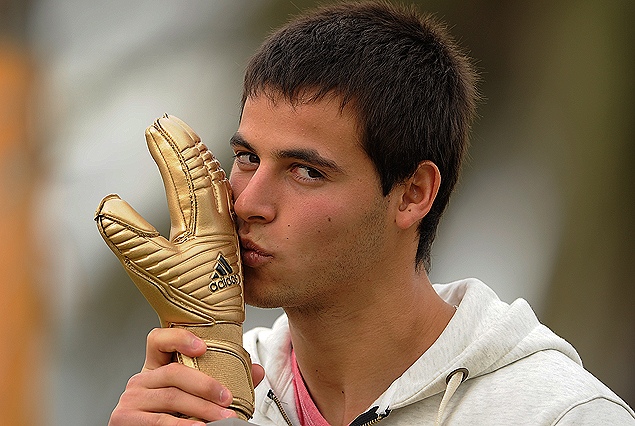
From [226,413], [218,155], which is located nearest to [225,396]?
[226,413]

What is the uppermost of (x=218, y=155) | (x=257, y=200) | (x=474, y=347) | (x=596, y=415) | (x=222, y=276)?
(x=218, y=155)

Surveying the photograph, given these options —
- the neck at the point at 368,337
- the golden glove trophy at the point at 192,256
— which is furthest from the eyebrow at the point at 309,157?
the neck at the point at 368,337

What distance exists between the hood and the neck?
6cm

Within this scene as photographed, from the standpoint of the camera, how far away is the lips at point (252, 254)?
0.98 metres

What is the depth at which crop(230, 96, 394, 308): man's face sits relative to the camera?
98 cm

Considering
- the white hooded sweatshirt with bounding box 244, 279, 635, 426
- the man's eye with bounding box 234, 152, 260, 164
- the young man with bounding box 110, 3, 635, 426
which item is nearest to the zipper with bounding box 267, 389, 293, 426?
the young man with bounding box 110, 3, 635, 426

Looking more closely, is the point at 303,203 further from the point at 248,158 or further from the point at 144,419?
the point at 144,419

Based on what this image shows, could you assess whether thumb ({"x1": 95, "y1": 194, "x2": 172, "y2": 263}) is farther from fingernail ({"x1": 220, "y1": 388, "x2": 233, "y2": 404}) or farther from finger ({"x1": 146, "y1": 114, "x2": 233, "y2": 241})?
fingernail ({"x1": 220, "y1": 388, "x2": 233, "y2": 404})

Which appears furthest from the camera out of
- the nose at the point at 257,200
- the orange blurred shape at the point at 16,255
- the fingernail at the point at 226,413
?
the orange blurred shape at the point at 16,255

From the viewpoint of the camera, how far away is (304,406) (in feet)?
3.88

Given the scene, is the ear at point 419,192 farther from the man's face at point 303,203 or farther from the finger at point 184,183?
the finger at point 184,183

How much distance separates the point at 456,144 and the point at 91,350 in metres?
1.41

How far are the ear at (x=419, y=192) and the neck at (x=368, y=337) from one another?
0.38 feet

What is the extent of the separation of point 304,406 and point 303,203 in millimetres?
401
